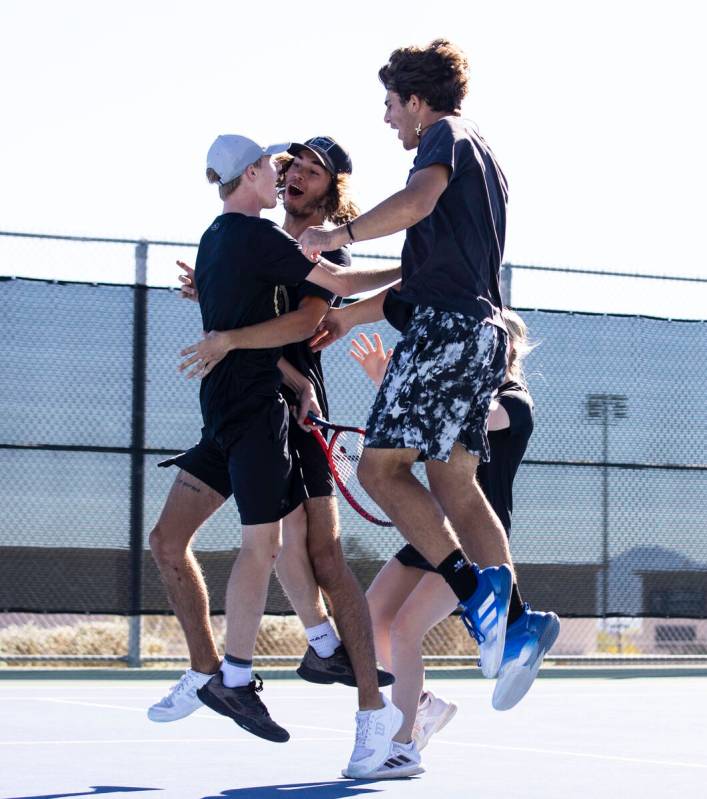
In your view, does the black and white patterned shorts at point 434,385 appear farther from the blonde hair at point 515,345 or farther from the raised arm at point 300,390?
the blonde hair at point 515,345

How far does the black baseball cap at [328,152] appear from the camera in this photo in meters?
5.54

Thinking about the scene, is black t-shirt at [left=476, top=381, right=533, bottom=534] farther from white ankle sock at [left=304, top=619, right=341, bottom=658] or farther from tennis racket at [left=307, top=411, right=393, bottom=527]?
white ankle sock at [left=304, top=619, right=341, bottom=658]

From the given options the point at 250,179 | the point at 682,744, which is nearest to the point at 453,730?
the point at 682,744

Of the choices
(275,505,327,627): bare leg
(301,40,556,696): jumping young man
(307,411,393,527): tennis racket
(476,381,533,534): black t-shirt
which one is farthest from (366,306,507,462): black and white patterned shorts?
(476,381,533,534): black t-shirt

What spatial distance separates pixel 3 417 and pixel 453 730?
4.13 meters

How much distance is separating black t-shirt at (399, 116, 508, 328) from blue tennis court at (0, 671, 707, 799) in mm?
1419

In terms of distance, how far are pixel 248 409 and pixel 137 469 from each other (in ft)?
15.2

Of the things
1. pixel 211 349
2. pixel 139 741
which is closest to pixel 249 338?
pixel 211 349

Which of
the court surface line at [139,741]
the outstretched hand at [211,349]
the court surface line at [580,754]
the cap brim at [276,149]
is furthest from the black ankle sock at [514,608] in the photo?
the cap brim at [276,149]

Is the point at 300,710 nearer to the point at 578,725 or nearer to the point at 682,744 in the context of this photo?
the point at 578,725

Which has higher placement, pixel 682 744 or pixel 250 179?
pixel 250 179

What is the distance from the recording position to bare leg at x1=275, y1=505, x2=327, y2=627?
524 centimetres

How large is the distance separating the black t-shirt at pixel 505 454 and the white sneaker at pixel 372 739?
0.89 meters

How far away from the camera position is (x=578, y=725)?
659cm
